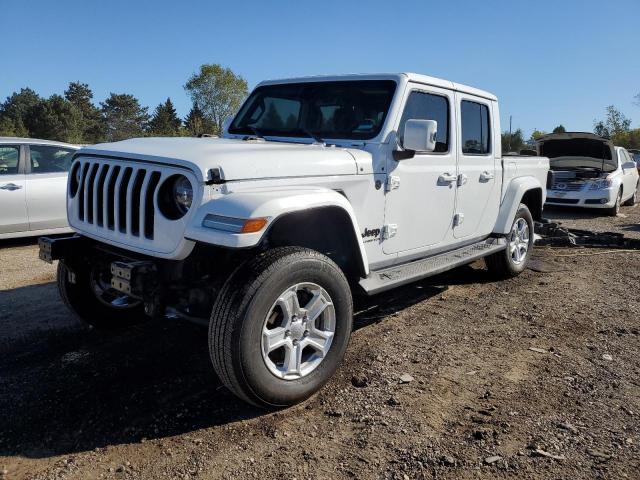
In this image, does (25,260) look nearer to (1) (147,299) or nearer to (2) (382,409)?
(1) (147,299)

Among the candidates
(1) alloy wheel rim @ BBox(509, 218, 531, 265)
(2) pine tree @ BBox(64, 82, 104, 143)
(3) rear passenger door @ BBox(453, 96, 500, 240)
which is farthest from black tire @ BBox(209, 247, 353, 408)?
(2) pine tree @ BBox(64, 82, 104, 143)

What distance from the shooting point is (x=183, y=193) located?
2.94m

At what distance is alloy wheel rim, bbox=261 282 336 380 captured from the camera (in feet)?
9.93

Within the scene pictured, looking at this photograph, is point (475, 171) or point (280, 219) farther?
point (475, 171)

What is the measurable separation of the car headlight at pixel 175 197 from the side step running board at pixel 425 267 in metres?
1.31

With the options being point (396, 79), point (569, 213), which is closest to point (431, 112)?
point (396, 79)

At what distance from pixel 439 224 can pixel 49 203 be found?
539 centimetres

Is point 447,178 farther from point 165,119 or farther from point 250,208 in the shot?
point 165,119

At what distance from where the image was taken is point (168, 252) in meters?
2.93

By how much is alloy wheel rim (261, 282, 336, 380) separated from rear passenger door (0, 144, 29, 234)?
5371 millimetres

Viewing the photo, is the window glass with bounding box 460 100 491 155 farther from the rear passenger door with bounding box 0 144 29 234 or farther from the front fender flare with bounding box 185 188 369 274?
the rear passenger door with bounding box 0 144 29 234

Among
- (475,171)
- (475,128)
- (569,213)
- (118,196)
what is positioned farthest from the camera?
(569,213)

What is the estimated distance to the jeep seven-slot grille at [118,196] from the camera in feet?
9.90

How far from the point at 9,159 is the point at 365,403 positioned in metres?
6.26
